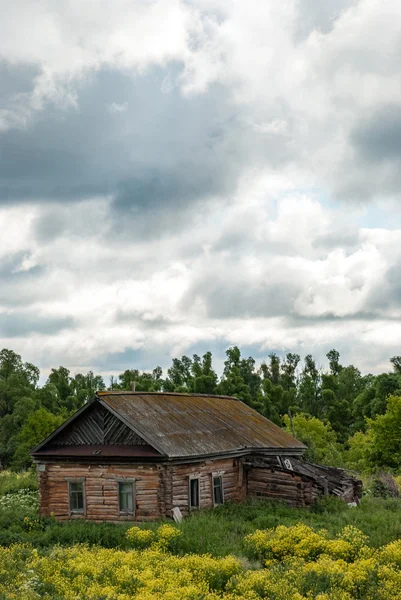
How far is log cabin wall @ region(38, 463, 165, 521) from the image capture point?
25.3m

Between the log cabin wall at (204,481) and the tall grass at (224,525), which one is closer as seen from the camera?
the tall grass at (224,525)

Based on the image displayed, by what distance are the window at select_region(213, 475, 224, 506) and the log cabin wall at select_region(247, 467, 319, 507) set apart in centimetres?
189

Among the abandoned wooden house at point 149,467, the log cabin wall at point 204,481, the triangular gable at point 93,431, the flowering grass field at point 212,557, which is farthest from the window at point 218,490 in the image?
the triangular gable at point 93,431

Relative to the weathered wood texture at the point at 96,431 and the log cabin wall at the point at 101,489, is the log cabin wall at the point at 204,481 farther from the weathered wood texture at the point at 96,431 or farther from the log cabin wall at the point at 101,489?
the weathered wood texture at the point at 96,431

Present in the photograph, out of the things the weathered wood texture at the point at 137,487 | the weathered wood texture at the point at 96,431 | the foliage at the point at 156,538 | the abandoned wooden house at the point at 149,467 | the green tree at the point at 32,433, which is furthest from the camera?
the green tree at the point at 32,433

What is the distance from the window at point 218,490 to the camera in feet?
90.3

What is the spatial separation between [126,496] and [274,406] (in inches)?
1369

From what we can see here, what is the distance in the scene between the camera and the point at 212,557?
1939 centimetres

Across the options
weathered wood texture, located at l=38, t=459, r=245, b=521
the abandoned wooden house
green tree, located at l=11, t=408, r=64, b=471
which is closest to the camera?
weathered wood texture, located at l=38, t=459, r=245, b=521

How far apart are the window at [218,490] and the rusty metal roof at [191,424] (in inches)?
47.8

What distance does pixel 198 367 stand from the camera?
223 feet

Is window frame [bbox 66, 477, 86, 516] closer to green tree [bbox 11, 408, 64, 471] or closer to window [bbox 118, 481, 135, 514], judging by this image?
window [bbox 118, 481, 135, 514]

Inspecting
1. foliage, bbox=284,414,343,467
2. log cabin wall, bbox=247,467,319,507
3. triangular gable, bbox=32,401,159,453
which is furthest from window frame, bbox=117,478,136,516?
foliage, bbox=284,414,343,467

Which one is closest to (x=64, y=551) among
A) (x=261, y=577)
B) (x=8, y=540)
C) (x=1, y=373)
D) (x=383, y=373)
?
(x=8, y=540)
